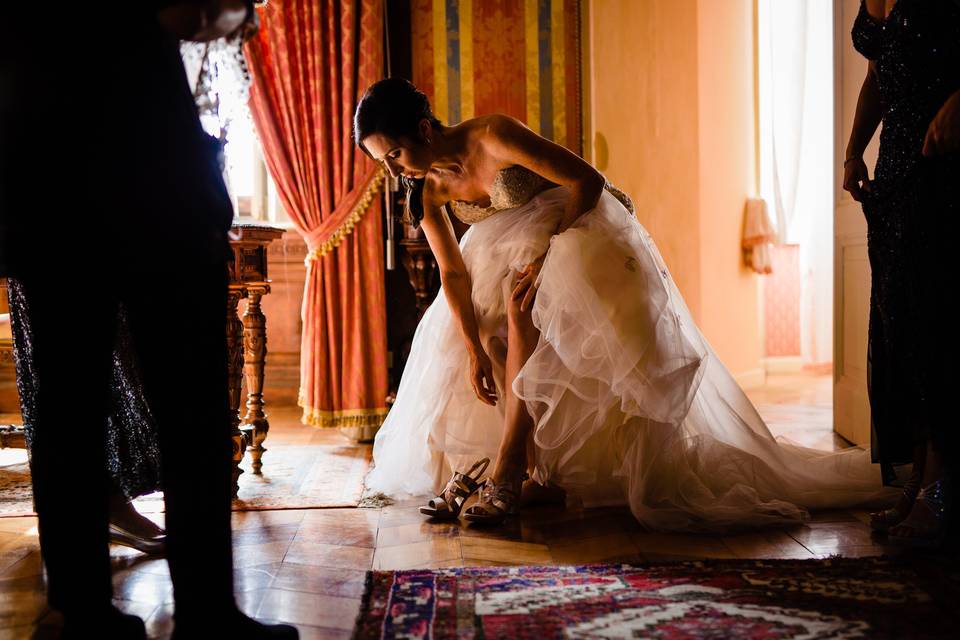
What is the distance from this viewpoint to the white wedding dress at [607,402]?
2061mm

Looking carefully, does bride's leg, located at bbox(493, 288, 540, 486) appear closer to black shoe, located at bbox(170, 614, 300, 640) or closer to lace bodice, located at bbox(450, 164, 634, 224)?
lace bodice, located at bbox(450, 164, 634, 224)

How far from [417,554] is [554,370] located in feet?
1.84

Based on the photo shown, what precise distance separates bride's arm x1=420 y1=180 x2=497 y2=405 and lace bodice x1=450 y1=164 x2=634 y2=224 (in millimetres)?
90

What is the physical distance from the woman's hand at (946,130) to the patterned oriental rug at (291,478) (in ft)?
5.55

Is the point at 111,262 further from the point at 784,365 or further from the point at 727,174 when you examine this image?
the point at 784,365

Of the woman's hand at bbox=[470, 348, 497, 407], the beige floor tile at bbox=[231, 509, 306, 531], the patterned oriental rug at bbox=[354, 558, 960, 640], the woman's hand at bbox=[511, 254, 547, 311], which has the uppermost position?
the woman's hand at bbox=[511, 254, 547, 311]

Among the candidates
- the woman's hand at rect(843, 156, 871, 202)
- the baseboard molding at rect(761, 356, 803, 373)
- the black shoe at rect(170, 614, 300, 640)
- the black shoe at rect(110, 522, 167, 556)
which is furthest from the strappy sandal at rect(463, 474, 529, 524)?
the baseboard molding at rect(761, 356, 803, 373)

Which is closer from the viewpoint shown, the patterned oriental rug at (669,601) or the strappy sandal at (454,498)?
the patterned oriental rug at (669,601)

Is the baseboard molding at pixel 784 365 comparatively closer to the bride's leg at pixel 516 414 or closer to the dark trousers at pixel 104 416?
the bride's leg at pixel 516 414

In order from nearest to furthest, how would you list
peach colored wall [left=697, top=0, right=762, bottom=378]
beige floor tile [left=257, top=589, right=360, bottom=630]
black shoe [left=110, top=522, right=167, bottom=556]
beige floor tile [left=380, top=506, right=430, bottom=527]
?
1. beige floor tile [left=257, top=589, right=360, bottom=630]
2. black shoe [left=110, top=522, right=167, bottom=556]
3. beige floor tile [left=380, top=506, right=430, bottom=527]
4. peach colored wall [left=697, top=0, right=762, bottom=378]

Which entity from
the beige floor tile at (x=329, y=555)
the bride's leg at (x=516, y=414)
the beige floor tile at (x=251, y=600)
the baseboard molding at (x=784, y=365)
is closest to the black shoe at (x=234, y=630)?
the beige floor tile at (x=251, y=600)

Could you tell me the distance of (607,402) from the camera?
6.89ft

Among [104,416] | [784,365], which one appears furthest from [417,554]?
[784,365]

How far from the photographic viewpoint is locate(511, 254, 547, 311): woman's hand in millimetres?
2219
